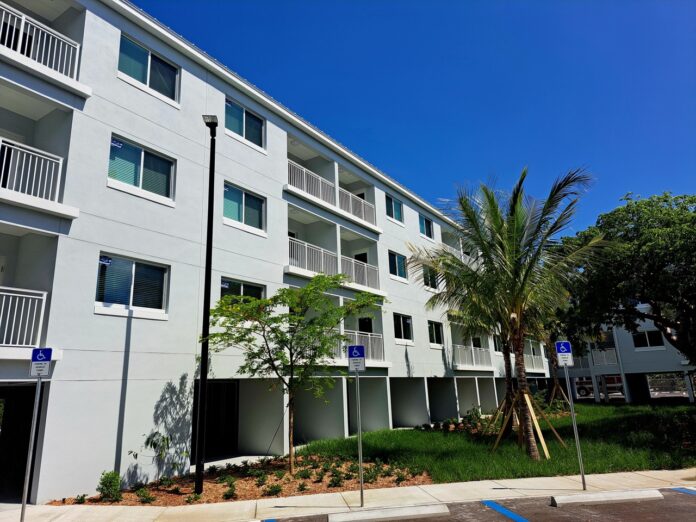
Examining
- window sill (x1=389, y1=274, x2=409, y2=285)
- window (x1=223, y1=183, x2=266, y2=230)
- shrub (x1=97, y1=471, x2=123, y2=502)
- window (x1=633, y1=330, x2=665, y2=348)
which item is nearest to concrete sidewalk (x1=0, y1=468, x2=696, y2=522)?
shrub (x1=97, y1=471, x2=123, y2=502)

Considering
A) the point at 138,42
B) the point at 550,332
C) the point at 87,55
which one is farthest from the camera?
the point at 550,332

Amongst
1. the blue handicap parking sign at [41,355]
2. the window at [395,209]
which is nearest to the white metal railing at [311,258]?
the window at [395,209]

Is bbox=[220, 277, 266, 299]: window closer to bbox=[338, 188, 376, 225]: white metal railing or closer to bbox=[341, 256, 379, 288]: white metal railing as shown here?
bbox=[341, 256, 379, 288]: white metal railing

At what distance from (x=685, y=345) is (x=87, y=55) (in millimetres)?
20375

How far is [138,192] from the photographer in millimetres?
12523

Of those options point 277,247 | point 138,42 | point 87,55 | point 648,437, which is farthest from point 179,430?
point 648,437

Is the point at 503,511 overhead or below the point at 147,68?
below

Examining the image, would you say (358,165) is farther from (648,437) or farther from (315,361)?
(648,437)

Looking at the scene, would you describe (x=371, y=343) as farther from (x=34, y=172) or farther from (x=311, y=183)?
(x=34, y=172)

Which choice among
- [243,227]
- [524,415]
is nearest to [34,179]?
[243,227]

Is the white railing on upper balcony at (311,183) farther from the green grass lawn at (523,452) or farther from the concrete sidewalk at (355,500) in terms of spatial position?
the concrete sidewalk at (355,500)

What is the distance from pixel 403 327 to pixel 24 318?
646 inches

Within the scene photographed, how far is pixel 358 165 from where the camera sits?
22219mm

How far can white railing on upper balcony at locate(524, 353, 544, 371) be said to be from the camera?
113 feet
